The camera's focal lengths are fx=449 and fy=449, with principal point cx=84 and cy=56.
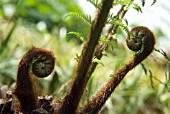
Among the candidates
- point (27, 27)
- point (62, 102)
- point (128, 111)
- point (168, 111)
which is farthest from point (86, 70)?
point (27, 27)

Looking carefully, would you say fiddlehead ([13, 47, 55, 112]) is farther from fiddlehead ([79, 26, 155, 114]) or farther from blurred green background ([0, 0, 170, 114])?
blurred green background ([0, 0, 170, 114])

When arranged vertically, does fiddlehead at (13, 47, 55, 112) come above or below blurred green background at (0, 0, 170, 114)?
above

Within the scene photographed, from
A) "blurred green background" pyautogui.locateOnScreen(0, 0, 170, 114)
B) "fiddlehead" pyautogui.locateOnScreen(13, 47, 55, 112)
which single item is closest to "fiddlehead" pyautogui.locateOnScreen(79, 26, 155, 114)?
"fiddlehead" pyautogui.locateOnScreen(13, 47, 55, 112)

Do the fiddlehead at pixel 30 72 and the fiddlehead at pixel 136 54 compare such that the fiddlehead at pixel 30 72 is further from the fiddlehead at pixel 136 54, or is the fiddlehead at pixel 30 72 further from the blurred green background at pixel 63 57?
the blurred green background at pixel 63 57

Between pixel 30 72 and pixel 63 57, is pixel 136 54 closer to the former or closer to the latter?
pixel 30 72

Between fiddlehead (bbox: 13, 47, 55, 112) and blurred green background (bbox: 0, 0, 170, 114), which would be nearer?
fiddlehead (bbox: 13, 47, 55, 112)

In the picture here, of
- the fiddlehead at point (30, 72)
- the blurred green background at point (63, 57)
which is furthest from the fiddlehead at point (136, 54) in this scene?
the blurred green background at point (63, 57)
